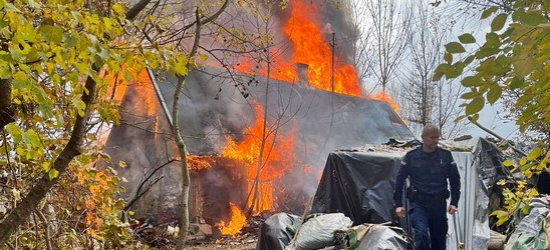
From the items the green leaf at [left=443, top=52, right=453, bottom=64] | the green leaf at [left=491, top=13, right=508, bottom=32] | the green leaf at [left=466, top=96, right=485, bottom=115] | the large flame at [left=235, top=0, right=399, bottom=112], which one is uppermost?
the large flame at [left=235, top=0, right=399, bottom=112]

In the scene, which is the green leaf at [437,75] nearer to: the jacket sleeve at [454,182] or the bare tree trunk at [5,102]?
the bare tree trunk at [5,102]

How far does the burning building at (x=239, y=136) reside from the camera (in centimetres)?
1063

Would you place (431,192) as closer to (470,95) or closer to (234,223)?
(470,95)

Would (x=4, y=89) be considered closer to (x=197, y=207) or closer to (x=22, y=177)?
(x=22, y=177)

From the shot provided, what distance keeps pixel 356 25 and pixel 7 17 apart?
21428mm

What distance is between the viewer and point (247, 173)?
A: 12.5 metres

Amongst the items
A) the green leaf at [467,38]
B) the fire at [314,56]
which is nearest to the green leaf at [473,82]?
the green leaf at [467,38]

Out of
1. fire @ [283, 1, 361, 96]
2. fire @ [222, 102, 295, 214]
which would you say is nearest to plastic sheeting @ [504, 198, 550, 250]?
fire @ [222, 102, 295, 214]

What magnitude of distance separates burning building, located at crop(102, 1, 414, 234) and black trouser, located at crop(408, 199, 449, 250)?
4946 millimetres

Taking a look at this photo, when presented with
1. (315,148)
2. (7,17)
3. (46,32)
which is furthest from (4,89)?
(315,148)

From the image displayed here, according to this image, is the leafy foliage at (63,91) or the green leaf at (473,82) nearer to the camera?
the green leaf at (473,82)

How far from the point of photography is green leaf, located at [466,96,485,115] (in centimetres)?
151

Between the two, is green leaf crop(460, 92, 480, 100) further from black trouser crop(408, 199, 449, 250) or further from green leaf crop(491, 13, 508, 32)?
black trouser crop(408, 199, 449, 250)

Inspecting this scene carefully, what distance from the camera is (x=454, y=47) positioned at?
4.58ft
